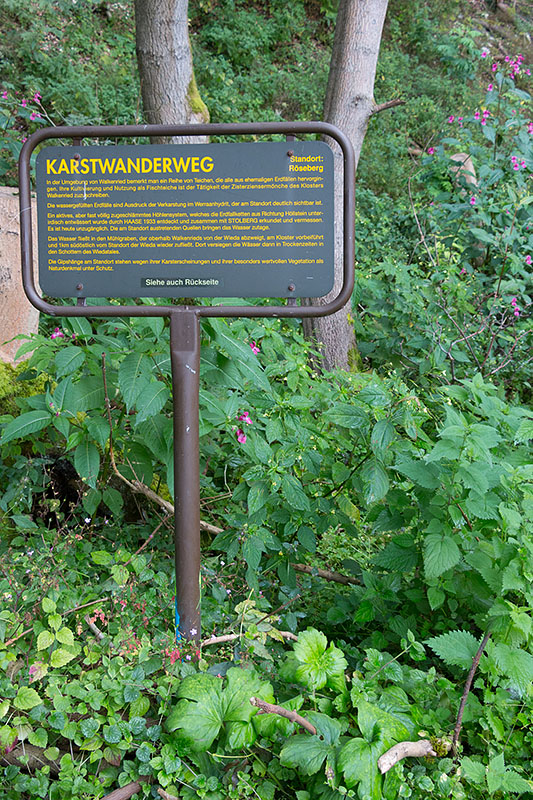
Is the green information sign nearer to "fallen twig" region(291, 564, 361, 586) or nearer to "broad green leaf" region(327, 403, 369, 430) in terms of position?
"broad green leaf" region(327, 403, 369, 430)

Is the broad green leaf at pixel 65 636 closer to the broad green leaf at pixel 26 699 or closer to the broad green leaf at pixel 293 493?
the broad green leaf at pixel 26 699

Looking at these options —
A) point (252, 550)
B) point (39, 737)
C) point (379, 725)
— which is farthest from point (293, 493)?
point (39, 737)

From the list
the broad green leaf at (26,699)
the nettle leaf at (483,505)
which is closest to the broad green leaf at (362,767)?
the nettle leaf at (483,505)

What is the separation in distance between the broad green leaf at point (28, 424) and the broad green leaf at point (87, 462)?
16cm

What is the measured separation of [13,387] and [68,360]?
132 centimetres

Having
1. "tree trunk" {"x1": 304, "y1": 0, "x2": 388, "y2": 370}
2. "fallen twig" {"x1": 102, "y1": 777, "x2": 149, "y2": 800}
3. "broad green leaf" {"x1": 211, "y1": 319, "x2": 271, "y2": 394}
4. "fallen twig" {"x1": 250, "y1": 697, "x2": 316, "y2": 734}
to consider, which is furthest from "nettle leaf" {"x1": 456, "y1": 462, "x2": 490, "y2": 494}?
"tree trunk" {"x1": 304, "y1": 0, "x2": 388, "y2": 370}

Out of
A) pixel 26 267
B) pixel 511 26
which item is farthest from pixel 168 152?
pixel 511 26

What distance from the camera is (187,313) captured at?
2070 mm

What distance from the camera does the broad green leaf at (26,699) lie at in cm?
183

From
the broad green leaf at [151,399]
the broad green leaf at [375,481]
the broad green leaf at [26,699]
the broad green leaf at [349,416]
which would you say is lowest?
the broad green leaf at [26,699]

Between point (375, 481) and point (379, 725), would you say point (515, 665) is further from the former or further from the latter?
point (375, 481)

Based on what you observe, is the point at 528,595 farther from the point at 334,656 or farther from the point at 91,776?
the point at 91,776

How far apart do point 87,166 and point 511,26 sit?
13741 millimetres

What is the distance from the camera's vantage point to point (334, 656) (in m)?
1.95
